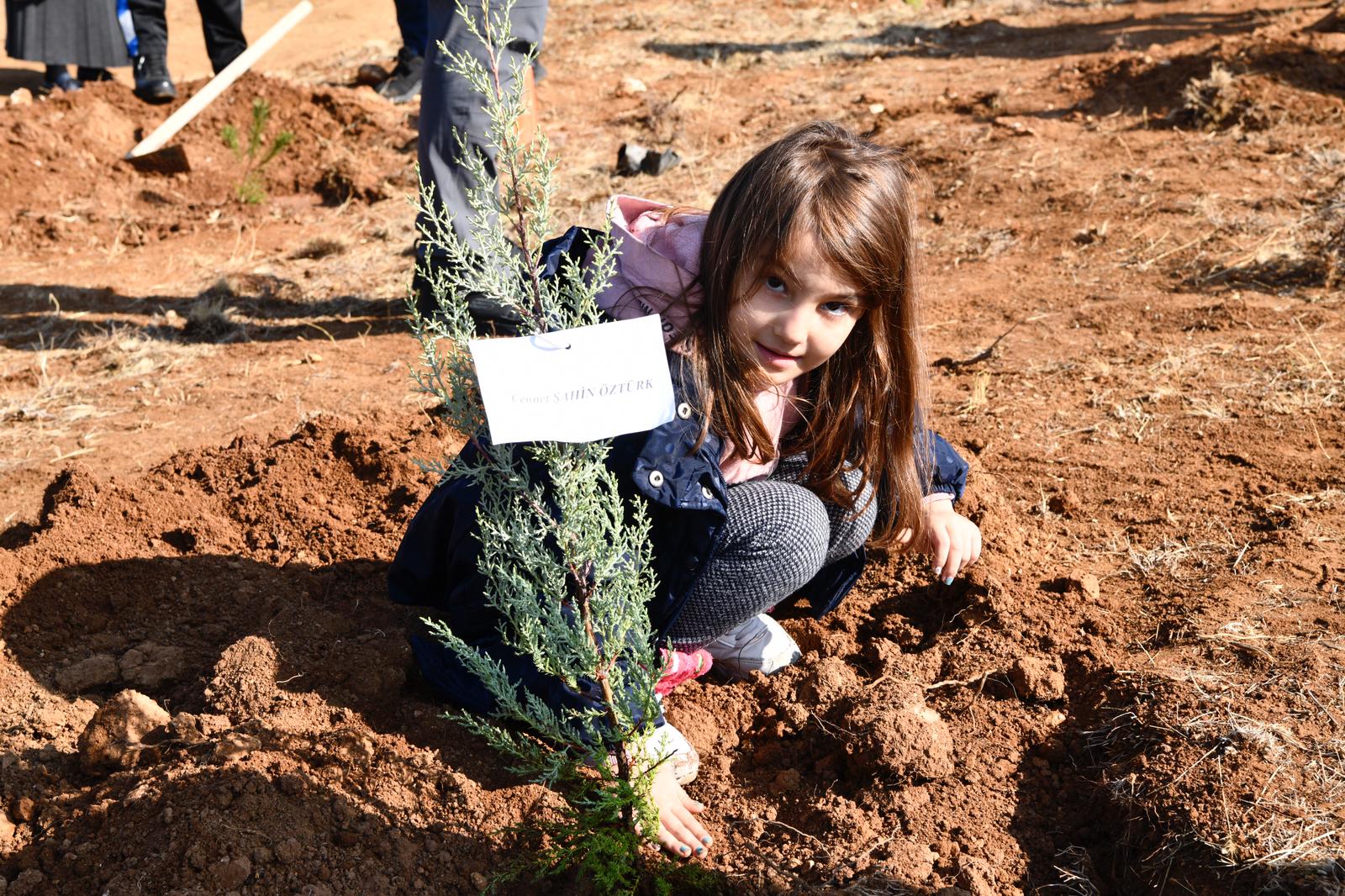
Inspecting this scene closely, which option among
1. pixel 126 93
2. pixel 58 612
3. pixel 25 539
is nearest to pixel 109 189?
pixel 126 93

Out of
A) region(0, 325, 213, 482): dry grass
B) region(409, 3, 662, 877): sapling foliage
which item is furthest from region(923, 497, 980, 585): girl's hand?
region(0, 325, 213, 482): dry grass

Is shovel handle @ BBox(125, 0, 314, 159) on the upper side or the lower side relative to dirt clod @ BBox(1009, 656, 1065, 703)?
upper

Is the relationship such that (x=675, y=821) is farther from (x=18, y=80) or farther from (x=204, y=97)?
(x=18, y=80)

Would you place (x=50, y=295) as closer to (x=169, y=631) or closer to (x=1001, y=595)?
(x=169, y=631)

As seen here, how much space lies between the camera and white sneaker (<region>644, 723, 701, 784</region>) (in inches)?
85.0

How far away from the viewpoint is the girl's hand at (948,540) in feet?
8.44

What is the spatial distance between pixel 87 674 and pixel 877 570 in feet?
5.89

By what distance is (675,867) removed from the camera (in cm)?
201

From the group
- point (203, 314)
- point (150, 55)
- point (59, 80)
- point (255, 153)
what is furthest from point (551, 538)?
point (59, 80)

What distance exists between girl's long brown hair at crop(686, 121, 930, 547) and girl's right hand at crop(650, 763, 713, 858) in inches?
25.2

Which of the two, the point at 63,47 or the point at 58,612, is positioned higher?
the point at 63,47

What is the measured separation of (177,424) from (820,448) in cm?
244

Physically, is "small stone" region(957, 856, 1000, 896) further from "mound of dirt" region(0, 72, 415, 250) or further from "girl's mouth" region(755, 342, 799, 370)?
"mound of dirt" region(0, 72, 415, 250)

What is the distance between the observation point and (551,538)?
2096 mm
